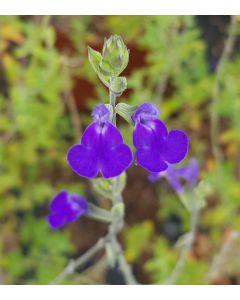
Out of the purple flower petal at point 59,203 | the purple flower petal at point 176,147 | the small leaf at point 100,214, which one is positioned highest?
the purple flower petal at point 176,147

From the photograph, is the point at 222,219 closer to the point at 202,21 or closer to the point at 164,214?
the point at 164,214

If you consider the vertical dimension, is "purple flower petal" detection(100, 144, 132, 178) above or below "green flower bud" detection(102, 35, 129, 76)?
below

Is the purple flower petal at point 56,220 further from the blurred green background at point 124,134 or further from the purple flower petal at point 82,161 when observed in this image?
the blurred green background at point 124,134

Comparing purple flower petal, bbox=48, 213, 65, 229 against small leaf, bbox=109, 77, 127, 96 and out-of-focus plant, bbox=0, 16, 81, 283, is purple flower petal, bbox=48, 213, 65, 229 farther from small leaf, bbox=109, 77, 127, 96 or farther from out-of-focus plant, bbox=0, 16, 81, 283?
out-of-focus plant, bbox=0, 16, 81, 283

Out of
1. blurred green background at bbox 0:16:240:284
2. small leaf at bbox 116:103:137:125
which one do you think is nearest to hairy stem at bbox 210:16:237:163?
blurred green background at bbox 0:16:240:284

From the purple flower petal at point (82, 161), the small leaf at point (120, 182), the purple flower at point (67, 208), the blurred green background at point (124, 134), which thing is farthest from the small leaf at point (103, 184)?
the blurred green background at point (124, 134)

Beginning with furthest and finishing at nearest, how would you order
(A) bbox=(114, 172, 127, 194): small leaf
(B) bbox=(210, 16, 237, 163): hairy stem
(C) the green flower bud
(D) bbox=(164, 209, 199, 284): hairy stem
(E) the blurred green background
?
(E) the blurred green background → (B) bbox=(210, 16, 237, 163): hairy stem → (D) bbox=(164, 209, 199, 284): hairy stem → (A) bbox=(114, 172, 127, 194): small leaf → (C) the green flower bud

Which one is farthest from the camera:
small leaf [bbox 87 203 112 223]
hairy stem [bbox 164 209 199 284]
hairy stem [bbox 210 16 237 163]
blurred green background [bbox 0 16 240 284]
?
blurred green background [bbox 0 16 240 284]
